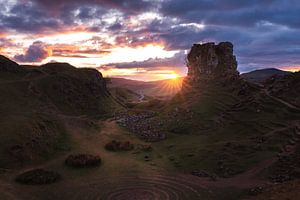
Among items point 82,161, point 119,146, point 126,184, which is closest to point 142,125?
point 119,146

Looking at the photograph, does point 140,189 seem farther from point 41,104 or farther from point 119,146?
point 41,104

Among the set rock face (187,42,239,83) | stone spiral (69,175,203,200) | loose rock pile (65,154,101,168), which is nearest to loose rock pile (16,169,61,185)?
stone spiral (69,175,203,200)

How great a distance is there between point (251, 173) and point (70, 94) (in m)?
65.0

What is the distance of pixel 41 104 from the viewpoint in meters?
89.2

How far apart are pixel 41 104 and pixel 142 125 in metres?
23.1

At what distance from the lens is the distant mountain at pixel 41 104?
5878 cm

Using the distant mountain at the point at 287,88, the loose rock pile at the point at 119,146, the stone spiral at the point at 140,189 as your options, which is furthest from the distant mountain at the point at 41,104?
the distant mountain at the point at 287,88

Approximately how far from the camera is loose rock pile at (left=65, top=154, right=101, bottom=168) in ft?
182

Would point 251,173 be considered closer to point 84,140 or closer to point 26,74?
point 84,140

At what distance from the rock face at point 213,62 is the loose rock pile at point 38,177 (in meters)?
55.7

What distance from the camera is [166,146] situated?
225ft

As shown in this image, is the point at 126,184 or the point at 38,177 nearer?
the point at 126,184

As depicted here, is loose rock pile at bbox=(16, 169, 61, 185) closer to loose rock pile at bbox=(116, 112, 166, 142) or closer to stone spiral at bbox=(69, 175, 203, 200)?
stone spiral at bbox=(69, 175, 203, 200)

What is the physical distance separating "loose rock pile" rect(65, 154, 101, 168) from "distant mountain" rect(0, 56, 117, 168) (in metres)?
5.33
